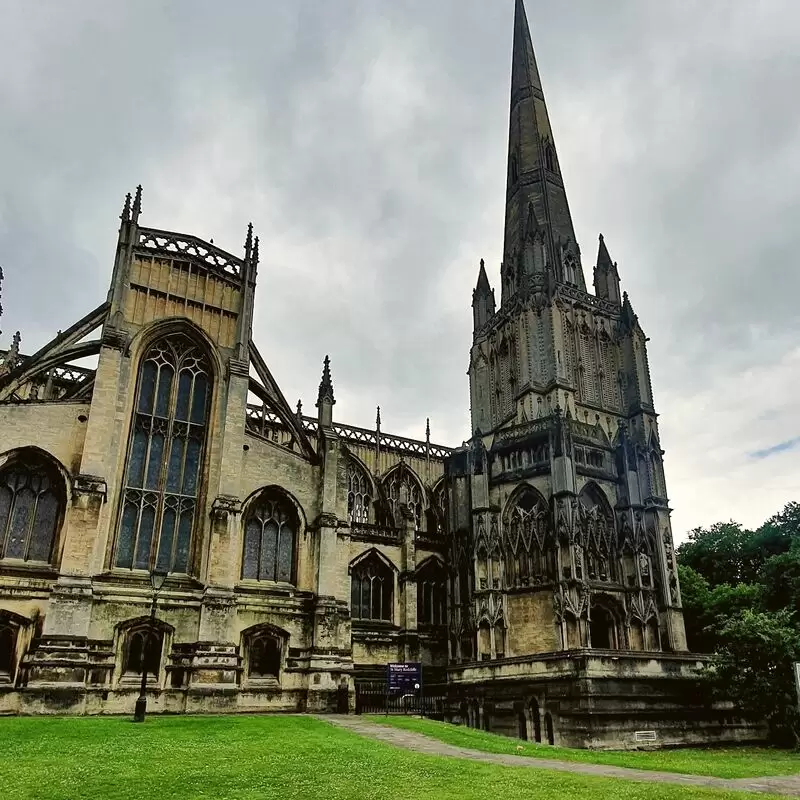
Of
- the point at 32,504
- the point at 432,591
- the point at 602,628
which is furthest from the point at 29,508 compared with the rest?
the point at 602,628

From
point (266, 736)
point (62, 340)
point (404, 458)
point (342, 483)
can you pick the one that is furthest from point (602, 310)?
point (266, 736)

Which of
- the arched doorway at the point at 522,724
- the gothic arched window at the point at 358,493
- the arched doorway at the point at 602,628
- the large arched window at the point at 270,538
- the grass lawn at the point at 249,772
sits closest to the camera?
the grass lawn at the point at 249,772

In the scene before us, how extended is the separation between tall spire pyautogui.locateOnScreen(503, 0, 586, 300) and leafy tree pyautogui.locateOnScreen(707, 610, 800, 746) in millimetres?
24292

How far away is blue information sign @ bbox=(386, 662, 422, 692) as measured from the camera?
25047 mm

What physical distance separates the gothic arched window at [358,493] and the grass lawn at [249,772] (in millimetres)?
23022

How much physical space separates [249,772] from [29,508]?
54.3ft

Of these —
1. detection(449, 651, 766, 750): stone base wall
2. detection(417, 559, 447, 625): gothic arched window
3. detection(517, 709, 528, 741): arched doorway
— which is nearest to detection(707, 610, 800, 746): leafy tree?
detection(449, 651, 766, 750): stone base wall

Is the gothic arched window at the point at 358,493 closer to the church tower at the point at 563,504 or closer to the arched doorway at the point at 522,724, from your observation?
the church tower at the point at 563,504

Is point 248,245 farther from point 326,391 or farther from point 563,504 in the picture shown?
point 563,504

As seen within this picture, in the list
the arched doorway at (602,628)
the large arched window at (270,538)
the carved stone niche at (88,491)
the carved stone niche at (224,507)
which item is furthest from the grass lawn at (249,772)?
the arched doorway at (602,628)

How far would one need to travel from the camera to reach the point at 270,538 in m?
27.9

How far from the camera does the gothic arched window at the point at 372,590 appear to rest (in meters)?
31.1

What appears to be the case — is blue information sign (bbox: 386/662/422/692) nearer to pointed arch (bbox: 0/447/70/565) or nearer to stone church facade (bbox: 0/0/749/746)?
stone church facade (bbox: 0/0/749/746)

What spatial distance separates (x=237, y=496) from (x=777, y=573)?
25304 mm
